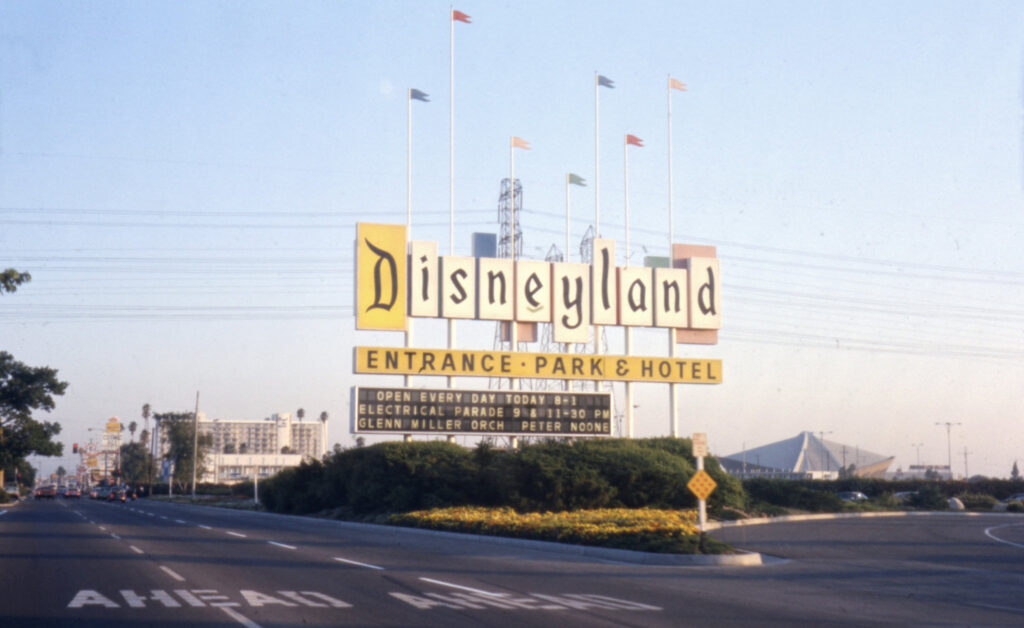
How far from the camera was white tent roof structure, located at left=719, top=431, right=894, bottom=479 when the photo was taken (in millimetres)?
133750

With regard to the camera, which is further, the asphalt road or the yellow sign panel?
the yellow sign panel

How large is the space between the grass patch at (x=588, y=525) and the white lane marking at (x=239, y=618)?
37.1 ft

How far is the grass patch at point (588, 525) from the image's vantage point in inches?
851

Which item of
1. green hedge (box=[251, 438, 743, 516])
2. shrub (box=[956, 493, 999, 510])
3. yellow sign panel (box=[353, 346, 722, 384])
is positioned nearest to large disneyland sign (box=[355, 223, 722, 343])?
yellow sign panel (box=[353, 346, 722, 384])

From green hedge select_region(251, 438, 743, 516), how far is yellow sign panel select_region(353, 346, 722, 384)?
284 cm

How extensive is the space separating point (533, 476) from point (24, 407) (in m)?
49.8

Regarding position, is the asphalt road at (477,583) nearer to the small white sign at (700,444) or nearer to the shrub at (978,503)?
the small white sign at (700,444)

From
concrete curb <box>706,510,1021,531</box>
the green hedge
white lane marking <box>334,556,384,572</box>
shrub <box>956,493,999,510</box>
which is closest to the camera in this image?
white lane marking <box>334,556,384,572</box>

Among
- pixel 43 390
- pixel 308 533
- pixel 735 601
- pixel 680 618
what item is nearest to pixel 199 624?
pixel 680 618

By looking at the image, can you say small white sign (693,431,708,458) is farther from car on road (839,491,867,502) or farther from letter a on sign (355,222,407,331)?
car on road (839,491,867,502)

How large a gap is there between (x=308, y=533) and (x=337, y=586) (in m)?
16.1

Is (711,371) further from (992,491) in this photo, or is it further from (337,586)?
(992,491)

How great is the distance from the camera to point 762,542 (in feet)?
82.0

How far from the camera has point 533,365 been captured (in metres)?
37.0
